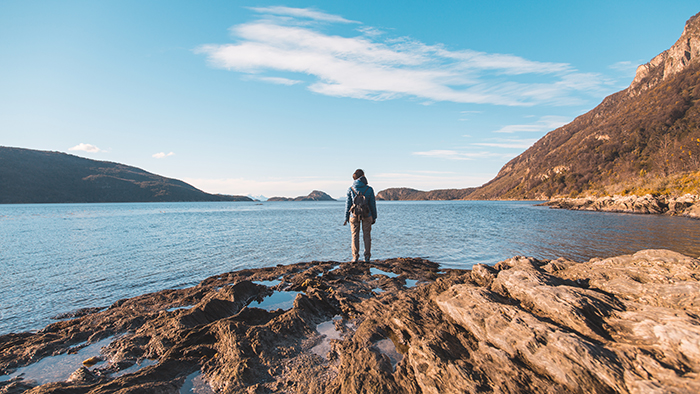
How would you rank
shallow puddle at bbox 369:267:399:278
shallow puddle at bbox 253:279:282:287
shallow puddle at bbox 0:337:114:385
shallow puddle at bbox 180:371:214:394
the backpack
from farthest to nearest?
the backpack → shallow puddle at bbox 369:267:399:278 → shallow puddle at bbox 253:279:282:287 → shallow puddle at bbox 0:337:114:385 → shallow puddle at bbox 180:371:214:394

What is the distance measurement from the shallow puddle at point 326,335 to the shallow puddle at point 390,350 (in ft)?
3.54

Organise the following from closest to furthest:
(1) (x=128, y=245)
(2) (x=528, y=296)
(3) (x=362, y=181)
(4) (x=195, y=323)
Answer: (2) (x=528, y=296) < (4) (x=195, y=323) < (3) (x=362, y=181) < (1) (x=128, y=245)

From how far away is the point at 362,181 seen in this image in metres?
13.0

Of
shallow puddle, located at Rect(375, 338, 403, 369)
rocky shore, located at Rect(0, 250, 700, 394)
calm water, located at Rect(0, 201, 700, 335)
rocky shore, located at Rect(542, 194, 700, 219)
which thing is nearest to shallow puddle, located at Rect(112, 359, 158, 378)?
rocky shore, located at Rect(0, 250, 700, 394)

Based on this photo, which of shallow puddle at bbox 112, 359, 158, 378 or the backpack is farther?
the backpack

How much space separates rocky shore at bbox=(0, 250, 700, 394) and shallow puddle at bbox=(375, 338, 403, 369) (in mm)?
38

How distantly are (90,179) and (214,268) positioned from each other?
251098mm

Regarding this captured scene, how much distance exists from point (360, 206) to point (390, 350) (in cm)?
755

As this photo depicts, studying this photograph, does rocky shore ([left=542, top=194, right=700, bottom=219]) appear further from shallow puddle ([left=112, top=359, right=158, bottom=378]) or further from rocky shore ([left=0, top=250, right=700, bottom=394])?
shallow puddle ([left=112, top=359, right=158, bottom=378])

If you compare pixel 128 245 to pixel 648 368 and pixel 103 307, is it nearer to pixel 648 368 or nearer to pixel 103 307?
pixel 103 307

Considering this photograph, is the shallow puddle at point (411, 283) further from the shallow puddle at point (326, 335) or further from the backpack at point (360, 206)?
the shallow puddle at point (326, 335)

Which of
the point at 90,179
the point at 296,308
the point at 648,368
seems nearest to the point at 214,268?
the point at 296,308

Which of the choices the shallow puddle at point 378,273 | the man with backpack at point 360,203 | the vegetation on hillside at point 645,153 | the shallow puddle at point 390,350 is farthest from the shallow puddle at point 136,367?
the vegetation on hillside at point 645,153

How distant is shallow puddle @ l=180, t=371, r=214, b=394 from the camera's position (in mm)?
4852
